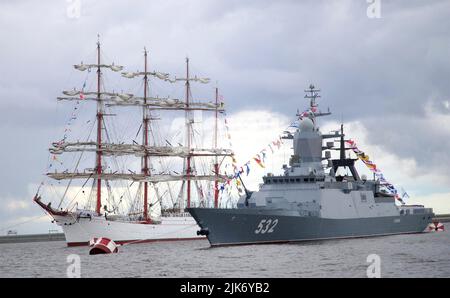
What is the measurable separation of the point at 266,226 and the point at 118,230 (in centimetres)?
2865

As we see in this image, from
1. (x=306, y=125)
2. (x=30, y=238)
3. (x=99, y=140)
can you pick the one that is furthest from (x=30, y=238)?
(x=306, y=125)

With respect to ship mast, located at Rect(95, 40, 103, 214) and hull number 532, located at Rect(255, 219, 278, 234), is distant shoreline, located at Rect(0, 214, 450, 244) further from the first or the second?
hull number 532, located at Rect(255, 219, 278, 234)

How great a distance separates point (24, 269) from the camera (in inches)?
1566

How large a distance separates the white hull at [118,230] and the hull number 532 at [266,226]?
91.4 feet

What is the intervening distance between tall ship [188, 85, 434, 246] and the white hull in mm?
21344

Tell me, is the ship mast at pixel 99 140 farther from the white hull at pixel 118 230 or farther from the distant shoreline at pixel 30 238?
the distant shoreline at pixel 30 238

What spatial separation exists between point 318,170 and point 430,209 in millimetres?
24372

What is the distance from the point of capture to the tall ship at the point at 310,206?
156 feet

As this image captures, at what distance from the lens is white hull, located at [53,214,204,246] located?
70.3 metres

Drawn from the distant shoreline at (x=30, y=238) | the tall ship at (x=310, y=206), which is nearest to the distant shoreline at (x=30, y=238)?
the distant shoreline at (x=30, y=238)

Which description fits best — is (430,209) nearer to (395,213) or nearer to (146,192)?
(395,213)

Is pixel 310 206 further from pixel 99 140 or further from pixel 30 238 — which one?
pixel 30 238

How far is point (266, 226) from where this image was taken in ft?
158
